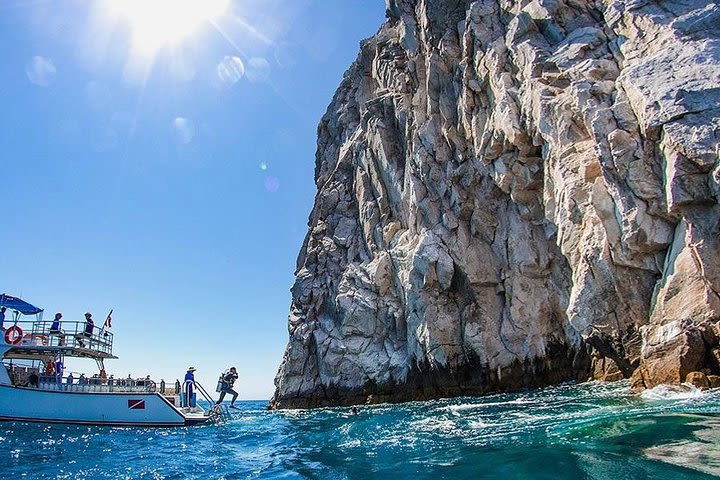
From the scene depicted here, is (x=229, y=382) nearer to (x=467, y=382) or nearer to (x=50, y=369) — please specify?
(x=50, y=369)

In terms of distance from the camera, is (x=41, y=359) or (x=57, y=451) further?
(x=41, y=359)

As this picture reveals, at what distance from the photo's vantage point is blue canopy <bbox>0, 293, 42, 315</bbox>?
90.3 ft

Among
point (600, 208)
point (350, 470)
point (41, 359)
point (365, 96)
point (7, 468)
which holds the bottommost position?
point (350, 470)

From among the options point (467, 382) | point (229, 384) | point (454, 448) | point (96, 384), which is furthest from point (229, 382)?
point (454, 448)

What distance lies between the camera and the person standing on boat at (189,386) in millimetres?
29969

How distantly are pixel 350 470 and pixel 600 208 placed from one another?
1813 centimetres

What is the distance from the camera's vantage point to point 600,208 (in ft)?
75.8

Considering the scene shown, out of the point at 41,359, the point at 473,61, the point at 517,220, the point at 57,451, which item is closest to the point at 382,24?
the point at 473,61

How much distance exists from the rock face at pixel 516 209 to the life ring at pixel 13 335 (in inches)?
969

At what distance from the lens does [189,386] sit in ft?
98.6

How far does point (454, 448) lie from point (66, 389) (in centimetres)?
2310

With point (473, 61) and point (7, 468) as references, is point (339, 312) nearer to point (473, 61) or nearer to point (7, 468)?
point (473, 61)

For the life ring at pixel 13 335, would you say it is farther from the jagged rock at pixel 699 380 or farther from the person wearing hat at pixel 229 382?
the jagged rock at pixel 699 380

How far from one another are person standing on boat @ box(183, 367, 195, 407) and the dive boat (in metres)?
0.52
